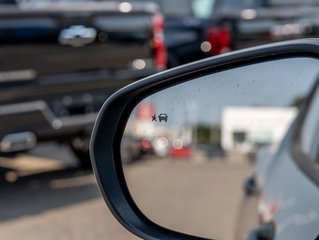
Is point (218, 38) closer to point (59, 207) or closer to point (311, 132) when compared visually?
point (59, 207)

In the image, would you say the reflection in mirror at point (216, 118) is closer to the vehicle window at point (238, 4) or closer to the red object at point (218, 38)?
the red object at point (218, 38)

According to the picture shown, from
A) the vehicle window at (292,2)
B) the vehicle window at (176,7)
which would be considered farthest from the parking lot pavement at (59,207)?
the vehicle window at (292,2)

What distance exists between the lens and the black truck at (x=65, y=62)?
6141 millimetres

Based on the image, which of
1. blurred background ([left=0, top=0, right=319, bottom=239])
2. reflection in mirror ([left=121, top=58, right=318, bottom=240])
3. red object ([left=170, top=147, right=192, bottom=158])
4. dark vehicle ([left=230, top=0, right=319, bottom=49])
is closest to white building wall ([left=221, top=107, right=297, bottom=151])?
reflection in mirror ([left=121, top=58, right=318, bottom=240])

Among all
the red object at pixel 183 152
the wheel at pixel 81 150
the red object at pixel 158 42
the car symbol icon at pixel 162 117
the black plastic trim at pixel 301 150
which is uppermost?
the car symbol icon at pixel 162 117

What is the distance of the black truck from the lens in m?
6.14

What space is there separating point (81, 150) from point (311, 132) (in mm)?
5061

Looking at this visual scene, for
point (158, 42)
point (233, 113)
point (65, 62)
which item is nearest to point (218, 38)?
point (158, 42)

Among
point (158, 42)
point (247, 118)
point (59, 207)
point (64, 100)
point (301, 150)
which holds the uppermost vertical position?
point (301, 150)

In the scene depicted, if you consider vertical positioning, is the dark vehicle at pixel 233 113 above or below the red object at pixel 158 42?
above

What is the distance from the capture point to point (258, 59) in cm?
179

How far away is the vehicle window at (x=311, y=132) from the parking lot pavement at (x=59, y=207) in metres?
1.54

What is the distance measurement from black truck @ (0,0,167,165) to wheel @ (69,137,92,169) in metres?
0.02

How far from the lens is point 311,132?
2.79m
